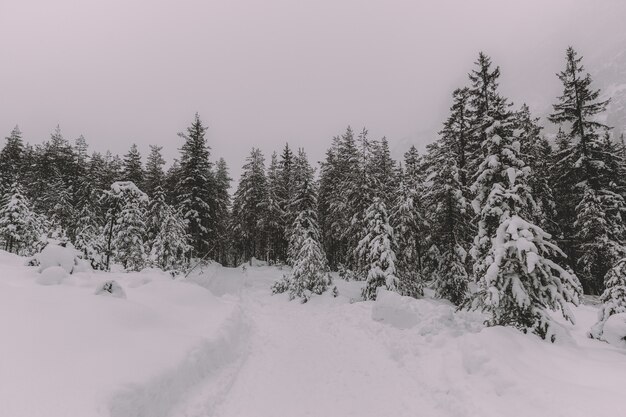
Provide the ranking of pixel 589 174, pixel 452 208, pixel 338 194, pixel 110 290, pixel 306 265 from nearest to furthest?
pixel 110 290
pixel 452 208
pixel 589 174
pixel 306 265
pixel 338 194

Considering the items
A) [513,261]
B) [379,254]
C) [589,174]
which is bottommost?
[513,261]

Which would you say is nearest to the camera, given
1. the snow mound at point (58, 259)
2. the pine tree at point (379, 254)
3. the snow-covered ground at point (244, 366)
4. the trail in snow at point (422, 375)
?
the snow-covered ground at point (244, 366)

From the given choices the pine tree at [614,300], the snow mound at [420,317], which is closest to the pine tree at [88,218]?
the snow mound at [420,317]

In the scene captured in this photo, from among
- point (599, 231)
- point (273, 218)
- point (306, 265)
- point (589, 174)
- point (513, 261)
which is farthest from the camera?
point (273, 218)

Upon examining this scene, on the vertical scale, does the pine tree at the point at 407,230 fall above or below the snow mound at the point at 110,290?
above

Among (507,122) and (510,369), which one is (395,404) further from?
(507,122)

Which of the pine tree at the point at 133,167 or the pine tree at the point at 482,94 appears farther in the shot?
the pine tree at the point at 133,167

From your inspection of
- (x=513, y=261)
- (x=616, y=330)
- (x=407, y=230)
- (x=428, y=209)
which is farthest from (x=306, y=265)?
(x=616, y=330)

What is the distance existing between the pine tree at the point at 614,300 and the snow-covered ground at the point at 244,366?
1.01 m

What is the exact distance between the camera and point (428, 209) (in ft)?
86.5

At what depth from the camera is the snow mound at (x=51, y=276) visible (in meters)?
10.5

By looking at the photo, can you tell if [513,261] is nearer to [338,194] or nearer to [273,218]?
[338,194]

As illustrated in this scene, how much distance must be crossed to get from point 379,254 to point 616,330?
1226cm

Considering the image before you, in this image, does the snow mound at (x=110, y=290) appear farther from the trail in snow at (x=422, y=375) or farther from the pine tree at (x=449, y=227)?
the pine tree at (x=449, y=227)
